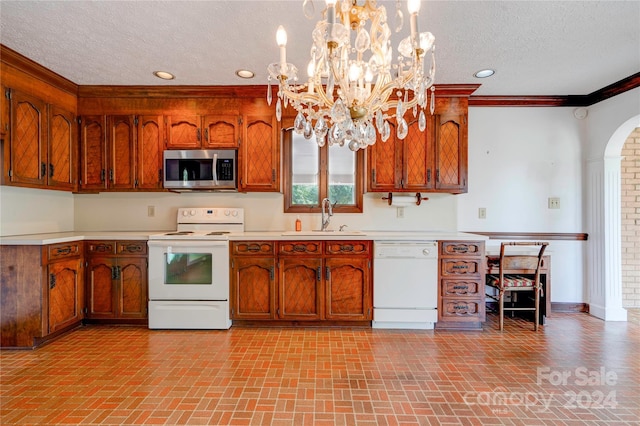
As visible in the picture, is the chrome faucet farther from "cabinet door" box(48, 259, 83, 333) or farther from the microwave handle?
"cabinet door" box(48, 259, 83, 333)

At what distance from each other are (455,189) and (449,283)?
3.29ft

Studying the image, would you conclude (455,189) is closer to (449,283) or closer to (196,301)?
(449,283)

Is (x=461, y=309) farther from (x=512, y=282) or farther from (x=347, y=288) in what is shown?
(x=347, y=288)

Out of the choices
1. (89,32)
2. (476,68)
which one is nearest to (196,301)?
(89,32)

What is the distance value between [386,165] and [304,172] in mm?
949

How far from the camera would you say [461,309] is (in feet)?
10.2

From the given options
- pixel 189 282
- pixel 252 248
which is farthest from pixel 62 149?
pixel 252 248

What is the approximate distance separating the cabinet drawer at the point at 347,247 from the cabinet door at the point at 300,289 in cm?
16

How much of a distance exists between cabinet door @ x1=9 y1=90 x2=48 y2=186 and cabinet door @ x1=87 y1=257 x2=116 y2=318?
36.7 inches

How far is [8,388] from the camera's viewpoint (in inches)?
82.3

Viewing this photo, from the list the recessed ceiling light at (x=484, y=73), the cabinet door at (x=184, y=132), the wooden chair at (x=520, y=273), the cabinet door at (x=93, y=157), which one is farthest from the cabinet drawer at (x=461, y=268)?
the cabinet door at (x=93, y=157)

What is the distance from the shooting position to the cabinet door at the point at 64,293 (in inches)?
110

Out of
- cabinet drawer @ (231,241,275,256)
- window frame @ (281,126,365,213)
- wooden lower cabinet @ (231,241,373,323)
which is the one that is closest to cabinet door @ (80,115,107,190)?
cabinet drawer @ (231,241,275,256)

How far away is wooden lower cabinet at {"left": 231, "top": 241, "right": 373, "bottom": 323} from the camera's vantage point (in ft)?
10.3
